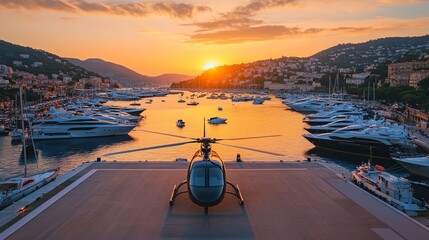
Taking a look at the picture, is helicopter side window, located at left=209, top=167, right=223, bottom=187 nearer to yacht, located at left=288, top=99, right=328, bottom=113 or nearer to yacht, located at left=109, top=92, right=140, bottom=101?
yacht, located at left=288, top=99, right=328, bottom=113

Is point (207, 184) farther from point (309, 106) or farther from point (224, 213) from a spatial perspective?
point (309, 106)

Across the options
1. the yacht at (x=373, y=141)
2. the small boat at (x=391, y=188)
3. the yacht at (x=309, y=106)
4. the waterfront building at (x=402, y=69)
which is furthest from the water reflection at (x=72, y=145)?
the waterfront building at (x=402, y=69)

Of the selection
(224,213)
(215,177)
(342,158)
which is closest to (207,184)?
(215,177)

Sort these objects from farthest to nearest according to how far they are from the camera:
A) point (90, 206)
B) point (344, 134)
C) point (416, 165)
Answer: point (344, 134) < point (416, 165) < point (90, 206)

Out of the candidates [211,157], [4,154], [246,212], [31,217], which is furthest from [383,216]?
[4,154]

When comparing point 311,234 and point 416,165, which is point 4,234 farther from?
point 416,165

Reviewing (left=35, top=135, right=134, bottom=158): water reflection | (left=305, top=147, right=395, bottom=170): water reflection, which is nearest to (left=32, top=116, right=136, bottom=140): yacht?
(left=35, top=135, right=134, bottom=158): water reflection
